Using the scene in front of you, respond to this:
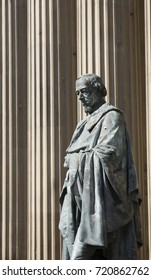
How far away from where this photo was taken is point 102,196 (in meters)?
19.7

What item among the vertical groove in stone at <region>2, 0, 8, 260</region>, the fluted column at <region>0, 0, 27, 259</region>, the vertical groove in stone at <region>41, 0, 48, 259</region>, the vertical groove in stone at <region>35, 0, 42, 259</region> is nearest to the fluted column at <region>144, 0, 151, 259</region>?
the vertical groove in stone at <region>41, 0, 48, 259</region>

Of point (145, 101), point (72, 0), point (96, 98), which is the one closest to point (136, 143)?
point (145, 101)

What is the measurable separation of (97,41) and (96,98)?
29.6 ft

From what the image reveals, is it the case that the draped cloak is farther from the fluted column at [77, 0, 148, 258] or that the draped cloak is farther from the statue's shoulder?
the fluted column at [77, 0, 148, 258]

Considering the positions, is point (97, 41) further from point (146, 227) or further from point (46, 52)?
point (146, 227)

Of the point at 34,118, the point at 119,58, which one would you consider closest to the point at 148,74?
the point at 119,58

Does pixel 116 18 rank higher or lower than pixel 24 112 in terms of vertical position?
higher

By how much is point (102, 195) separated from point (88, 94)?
62.7 inches

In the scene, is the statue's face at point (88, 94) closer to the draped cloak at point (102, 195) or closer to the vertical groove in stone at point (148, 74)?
the draped cloak at point (102, 195)

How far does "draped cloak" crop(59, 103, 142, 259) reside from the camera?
64.5 ft

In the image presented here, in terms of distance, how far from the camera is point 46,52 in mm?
30266

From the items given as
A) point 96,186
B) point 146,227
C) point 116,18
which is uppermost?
point 116,18

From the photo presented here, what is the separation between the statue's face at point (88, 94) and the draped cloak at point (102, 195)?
297mm

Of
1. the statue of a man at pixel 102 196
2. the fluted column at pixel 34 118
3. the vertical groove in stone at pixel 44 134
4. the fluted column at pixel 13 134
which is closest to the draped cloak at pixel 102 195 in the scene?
the statue of a man at pixel 102 196
